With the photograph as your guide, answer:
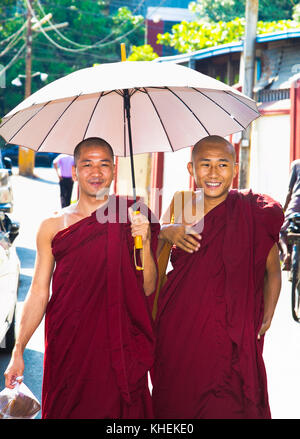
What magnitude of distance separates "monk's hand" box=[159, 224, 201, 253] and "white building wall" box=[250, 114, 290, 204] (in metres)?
10.0

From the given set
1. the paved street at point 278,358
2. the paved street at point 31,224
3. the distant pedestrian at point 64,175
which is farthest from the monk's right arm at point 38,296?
the distant pedestrian at point 64,175

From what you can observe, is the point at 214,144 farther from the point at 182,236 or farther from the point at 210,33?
the point at 210,33

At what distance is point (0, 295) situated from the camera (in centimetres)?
514

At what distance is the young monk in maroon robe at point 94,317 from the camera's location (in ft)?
11.3

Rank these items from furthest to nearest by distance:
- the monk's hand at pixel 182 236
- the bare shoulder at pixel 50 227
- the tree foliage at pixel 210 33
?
the tree foliage at pixel 210 33, the monk's hand at pixel 182 236, the bare shoulder at pixel 50 227

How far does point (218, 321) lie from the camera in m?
3.65

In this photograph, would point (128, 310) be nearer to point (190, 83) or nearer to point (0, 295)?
point (190, 83)

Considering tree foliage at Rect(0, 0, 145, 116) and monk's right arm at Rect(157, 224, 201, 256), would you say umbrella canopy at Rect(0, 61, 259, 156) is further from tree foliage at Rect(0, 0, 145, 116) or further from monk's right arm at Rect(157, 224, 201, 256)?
tree foliage at Rect(0, 0, 145, 116)

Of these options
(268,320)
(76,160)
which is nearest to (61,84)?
(76,160)

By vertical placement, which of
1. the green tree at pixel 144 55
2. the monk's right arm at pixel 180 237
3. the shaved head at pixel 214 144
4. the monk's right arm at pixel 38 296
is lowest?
the monk's right arm at pixel 38 296

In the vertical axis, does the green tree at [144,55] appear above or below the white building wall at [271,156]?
above

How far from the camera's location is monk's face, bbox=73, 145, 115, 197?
3613mm

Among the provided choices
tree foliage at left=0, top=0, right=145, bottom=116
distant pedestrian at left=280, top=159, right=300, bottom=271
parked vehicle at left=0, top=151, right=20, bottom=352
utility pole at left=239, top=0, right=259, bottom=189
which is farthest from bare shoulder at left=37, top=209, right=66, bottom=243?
tree foliage at left=0, top=0, right=145, bottom=116

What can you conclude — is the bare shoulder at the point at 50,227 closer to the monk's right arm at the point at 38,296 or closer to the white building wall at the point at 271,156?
the monk's right arm at the point at 38,296
